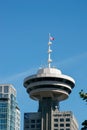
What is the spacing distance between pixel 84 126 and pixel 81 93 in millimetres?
3457

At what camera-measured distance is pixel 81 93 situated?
5153 cm

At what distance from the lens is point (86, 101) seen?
169 feet

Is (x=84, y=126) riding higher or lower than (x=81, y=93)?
lower

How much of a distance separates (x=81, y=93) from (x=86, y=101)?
3.16 ft

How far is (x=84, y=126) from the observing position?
170ft

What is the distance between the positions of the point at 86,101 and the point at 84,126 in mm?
2649
